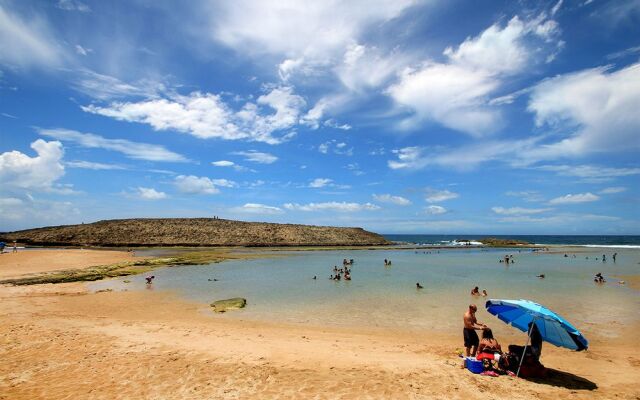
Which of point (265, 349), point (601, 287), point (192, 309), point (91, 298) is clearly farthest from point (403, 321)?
point (601, 287)

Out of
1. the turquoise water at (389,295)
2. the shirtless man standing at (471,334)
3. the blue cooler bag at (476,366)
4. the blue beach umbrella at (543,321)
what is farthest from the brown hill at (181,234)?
the blue beach umbrella at (543,321)

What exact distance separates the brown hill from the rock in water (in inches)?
2574

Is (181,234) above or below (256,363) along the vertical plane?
above

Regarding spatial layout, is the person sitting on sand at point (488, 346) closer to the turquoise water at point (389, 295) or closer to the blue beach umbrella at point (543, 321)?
the blue beach umbrella at point (543, 321)

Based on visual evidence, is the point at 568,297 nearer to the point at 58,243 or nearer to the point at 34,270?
the point at 34,270

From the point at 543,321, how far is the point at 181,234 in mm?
85827

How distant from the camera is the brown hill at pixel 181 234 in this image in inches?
3108

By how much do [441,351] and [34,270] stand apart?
3674 cm

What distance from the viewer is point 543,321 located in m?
10.3

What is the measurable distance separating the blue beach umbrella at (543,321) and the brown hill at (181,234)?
261 feet

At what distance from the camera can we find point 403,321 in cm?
1738

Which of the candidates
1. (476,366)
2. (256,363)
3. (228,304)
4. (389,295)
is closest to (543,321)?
(476,366)

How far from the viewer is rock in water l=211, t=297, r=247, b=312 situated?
19.7 metres

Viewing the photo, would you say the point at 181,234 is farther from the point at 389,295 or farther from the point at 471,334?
the point at 471,334
